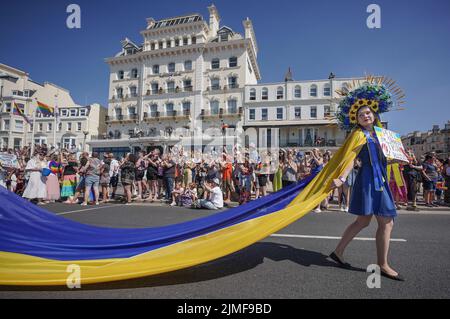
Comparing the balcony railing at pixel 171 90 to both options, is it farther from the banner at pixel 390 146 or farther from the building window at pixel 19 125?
the banner at pixel 390 146

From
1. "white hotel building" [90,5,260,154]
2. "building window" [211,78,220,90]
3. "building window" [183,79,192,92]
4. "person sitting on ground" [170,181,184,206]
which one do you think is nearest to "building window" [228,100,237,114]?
"white hotel building" [90,5,260,154]

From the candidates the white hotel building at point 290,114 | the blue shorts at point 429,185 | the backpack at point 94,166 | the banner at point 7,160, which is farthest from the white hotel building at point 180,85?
the banner at point 7,160

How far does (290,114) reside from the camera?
35281 mm

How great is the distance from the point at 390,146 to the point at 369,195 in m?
0.73

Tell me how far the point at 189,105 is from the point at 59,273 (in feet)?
121

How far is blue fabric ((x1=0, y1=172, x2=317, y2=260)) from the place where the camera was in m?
2.58

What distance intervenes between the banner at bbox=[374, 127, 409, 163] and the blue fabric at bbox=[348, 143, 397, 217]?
0.07 metres

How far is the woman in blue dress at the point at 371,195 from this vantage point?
2.74 metres

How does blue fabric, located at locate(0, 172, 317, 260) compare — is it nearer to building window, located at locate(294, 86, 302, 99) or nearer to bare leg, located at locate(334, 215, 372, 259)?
bare leg, located at locate(334, 215, 372, 259)

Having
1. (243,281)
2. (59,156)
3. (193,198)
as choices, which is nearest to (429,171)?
(193,198)

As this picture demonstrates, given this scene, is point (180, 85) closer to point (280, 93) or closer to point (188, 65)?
point (188, 65)
